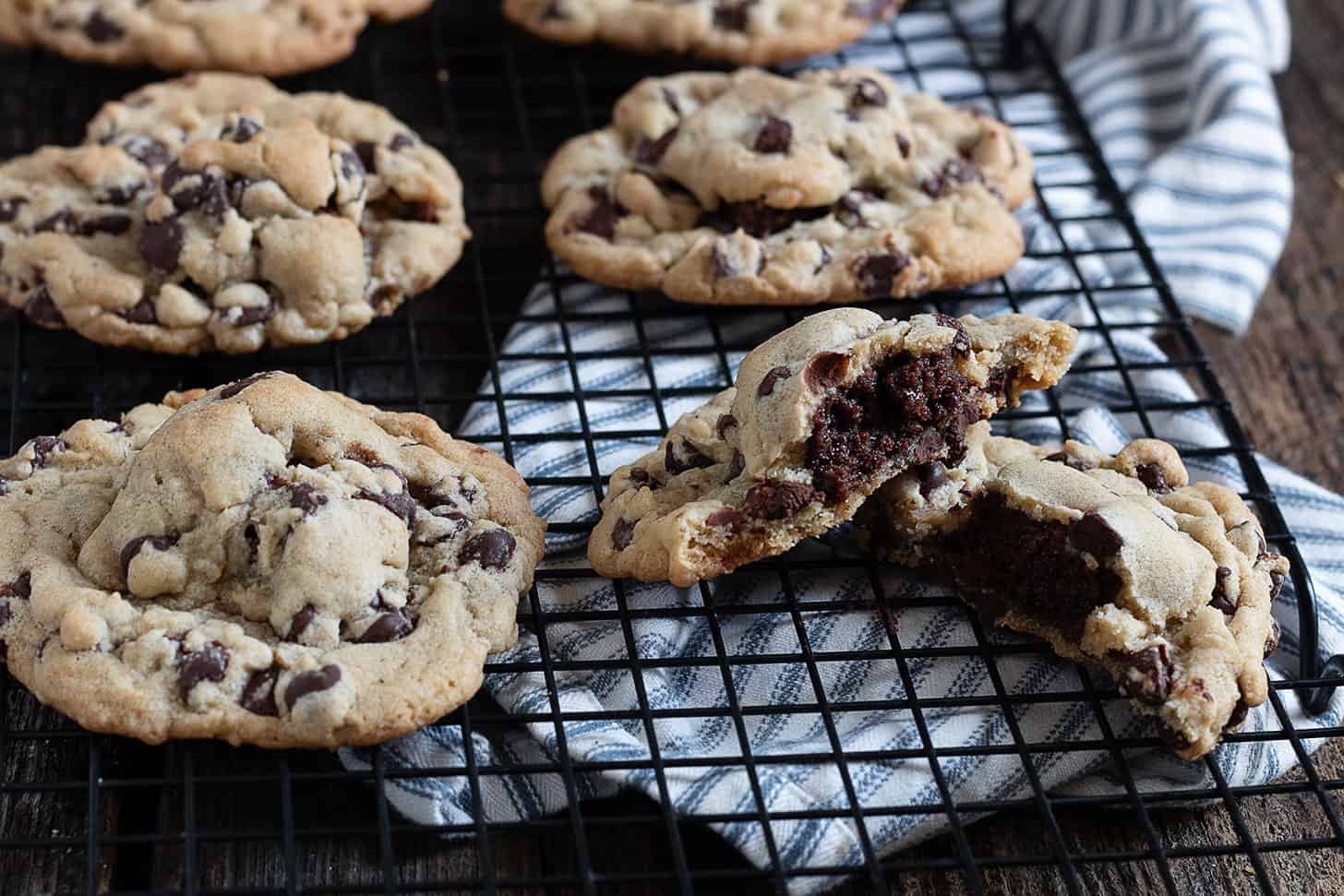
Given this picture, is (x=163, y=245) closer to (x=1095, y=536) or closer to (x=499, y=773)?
(x=499, y=773)

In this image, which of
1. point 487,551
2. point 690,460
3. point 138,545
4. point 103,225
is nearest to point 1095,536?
point 690,460

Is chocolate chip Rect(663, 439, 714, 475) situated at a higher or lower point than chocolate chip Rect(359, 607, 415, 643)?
higher

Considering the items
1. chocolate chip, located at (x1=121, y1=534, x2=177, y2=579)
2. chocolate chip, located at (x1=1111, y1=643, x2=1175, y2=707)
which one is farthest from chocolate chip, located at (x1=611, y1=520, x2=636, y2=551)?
chocolate chip, located at (x1=1111, y1=643, x2=1175, y2=707)

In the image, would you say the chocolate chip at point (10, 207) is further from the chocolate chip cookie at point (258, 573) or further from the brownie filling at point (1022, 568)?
the brownie filling at point (1022, 568)

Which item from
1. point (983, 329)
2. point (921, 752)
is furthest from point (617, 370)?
point (921, 752)

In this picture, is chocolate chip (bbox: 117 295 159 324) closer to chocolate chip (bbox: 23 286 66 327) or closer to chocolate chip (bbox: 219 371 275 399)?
chocolate chip (bbox: 23 286 66 327)

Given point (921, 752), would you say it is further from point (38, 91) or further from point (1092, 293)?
point (38, 91)
